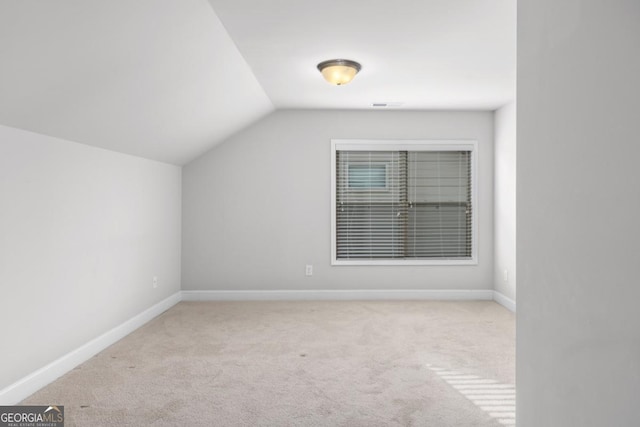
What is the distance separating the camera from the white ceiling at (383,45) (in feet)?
9.11

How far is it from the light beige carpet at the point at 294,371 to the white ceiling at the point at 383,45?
2.35 meters

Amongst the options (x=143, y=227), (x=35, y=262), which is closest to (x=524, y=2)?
(x=35, y=262)

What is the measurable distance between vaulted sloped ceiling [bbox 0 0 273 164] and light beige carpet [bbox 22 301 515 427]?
172 centimetres

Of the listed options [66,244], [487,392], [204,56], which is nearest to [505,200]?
[487,392]

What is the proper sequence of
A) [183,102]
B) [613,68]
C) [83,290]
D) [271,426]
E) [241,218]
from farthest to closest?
1. [241,218]
2. [183,102]
3. [83,290]
4. [271,426]
5. [613,68]

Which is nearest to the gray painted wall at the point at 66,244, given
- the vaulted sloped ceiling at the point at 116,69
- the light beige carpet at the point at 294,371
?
the vaulted sloped ceiling at the point at 116,69

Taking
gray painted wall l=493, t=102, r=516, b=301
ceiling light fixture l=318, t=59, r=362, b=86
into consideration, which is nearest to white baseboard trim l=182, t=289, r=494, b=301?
gray painted wall l=493, t=102, r=516, b=301

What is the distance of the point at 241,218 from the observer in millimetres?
5641

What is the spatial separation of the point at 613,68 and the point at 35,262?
3.22 metres

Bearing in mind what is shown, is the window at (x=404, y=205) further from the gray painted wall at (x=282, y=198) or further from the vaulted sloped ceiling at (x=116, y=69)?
the vaulted sloped ceiling at (x=116, y=69)

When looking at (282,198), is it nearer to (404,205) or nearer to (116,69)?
(404,205)

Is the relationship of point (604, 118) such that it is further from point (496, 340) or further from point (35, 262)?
point (35, 262)

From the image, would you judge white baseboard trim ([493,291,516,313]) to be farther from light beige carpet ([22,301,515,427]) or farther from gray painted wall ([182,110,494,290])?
gray painted wall ([182,110,494,290])

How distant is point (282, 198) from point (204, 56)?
2552mm
